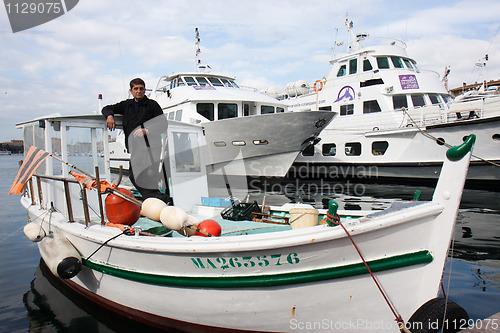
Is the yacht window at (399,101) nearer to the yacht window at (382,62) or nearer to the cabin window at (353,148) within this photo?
the yacht window at (382,62)

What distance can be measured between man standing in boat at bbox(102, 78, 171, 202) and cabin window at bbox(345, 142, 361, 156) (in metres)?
13.0

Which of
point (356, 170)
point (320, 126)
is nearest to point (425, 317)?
point (320, 126)

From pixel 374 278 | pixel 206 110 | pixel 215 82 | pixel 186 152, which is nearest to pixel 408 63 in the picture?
pixel 215 82

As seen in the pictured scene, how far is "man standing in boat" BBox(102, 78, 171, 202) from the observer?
484 cm

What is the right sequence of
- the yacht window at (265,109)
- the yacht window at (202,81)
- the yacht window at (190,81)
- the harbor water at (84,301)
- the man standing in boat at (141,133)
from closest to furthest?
the harbor water at (84,301) < the man standing in boat at (141,133) < the yacht window at (265,109) < the yacht window at (190,81) < the yacht window at (202,81)

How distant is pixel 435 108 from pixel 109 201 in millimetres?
15297

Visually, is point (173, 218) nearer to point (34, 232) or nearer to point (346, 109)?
point (34, 232)

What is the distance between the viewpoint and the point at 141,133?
4832 mm

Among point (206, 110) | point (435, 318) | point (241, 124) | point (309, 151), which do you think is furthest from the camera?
point (309, 151)

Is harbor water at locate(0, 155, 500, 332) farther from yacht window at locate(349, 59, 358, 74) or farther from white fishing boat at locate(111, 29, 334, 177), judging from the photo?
yacht window at locate(349, 59, 358, 74)

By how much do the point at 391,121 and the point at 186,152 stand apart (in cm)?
1281

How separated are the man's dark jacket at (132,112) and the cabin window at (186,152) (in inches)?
35.7

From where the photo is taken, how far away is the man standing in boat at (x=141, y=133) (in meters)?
4.84

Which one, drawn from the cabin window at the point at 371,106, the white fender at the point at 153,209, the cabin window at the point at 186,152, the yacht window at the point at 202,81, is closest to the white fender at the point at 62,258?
the white fender at the point at 153,209
